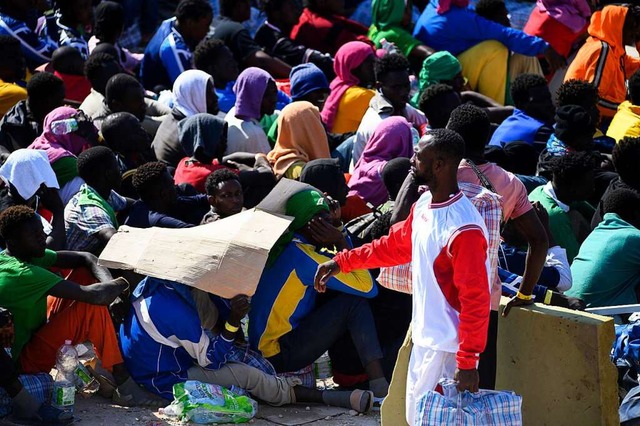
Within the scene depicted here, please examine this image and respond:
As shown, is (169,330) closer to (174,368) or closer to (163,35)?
(174,368)

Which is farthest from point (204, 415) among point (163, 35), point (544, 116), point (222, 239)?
point (163, 35)

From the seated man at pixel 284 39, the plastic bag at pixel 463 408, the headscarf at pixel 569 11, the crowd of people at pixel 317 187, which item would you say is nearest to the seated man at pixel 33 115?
the crowd of people at pixel 317 187

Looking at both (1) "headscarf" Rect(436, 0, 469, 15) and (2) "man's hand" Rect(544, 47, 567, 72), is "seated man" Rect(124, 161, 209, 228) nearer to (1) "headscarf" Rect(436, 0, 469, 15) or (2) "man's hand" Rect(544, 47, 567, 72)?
(1) "headscarf" Rect(436, 0, 469, 15)

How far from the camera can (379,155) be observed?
25.7 feet

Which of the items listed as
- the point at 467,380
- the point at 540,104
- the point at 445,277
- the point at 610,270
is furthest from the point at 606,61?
the point at 467,380

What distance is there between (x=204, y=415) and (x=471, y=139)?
2.02m

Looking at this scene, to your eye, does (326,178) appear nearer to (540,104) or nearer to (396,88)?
(396,88)

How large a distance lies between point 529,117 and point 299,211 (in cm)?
300

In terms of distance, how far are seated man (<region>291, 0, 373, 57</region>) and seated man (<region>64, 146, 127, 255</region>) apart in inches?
163

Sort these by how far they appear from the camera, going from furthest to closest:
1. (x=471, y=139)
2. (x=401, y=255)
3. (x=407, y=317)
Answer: (x=407, y=317) < (x=471, y=139) < (x=401, y=255)

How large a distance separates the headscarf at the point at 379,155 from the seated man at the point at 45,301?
2.20 m

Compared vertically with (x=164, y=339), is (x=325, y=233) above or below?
above

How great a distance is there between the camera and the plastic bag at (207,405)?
587 centimetres

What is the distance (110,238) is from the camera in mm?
6336
